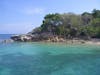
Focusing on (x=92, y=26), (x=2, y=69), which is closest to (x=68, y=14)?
(x=92, y=26)

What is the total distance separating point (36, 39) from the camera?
184 ft

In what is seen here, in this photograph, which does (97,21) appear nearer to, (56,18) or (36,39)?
(56,18)

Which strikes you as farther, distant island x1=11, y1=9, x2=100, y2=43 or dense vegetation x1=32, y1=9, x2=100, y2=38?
dense vegetation x1=32, y1=9, x2=100, y2=38

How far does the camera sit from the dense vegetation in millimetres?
54044

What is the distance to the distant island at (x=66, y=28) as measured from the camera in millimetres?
52750

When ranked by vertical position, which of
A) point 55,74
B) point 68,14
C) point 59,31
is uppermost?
point 68,14

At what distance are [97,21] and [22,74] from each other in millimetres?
39261

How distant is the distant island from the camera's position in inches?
2077

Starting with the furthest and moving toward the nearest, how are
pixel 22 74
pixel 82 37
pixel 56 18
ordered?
pixel 56 18
pixel 82 37
pixel 22 74

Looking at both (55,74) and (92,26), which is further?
(92,26)

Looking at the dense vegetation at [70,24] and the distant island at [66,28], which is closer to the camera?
the distant island at [66,28]

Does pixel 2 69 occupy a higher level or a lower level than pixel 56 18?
lower

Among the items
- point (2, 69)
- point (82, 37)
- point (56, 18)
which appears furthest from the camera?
point (56, 18)

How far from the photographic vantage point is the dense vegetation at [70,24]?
5404 centimetres
